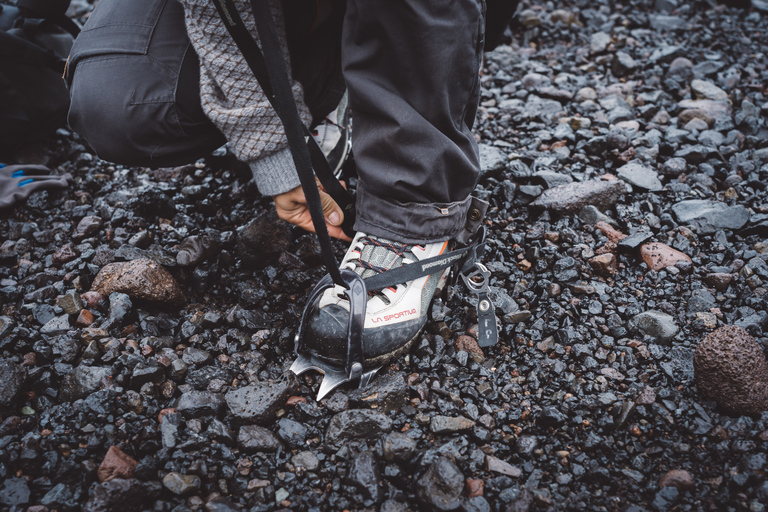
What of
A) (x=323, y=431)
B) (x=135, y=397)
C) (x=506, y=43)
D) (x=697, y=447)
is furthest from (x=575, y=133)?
(x=135, y=397)

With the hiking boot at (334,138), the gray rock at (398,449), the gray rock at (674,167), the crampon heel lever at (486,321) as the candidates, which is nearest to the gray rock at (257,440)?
the gray rock at (398,449)

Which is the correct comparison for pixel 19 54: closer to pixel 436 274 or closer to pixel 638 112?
pixel 436 274

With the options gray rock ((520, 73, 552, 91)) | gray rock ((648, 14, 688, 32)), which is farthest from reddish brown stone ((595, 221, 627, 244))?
gray rock ((648, 14, 688, 32))

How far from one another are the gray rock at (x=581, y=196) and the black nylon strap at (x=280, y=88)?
130 centimetres

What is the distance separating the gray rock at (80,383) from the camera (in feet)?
5.41

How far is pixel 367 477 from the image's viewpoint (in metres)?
1.43

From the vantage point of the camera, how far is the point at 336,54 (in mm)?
2096

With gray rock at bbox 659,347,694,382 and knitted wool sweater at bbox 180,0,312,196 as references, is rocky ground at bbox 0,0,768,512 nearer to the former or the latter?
gray rock at bbox 659,347,694,382

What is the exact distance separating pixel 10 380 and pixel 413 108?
1.69m

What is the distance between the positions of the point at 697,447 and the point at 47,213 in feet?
10.2

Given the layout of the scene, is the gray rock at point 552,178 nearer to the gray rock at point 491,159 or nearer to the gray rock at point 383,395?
the gray rock at point 491,159

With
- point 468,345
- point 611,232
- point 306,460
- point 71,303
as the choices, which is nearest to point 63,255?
point 71,303

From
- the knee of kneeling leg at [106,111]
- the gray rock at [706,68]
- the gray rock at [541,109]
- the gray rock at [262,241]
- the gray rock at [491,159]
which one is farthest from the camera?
the gray rock at [706,68]

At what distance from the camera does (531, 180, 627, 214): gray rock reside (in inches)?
91.7
